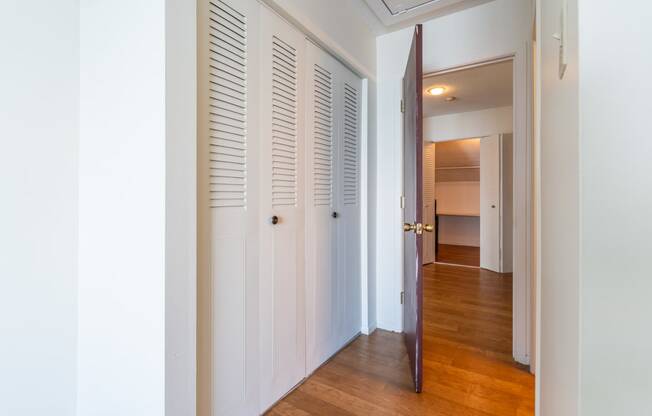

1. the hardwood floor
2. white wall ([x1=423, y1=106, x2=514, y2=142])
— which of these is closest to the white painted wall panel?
white wall ([x1=423, y1=106, x2=514, y2=142])

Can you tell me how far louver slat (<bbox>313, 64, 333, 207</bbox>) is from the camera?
1.78m

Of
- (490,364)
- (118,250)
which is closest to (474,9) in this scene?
(490,364)

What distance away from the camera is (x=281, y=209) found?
1.52m

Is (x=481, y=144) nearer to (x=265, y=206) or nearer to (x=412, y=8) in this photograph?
(x=412, y=8)

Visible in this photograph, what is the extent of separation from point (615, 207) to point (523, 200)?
71.4 inches

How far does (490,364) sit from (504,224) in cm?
301

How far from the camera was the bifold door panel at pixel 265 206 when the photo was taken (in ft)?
3.76

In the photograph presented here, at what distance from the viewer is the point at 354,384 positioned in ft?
5.49

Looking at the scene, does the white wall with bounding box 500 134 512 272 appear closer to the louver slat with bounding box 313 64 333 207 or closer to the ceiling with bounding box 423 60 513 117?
the ceiling with bounding box 423 60 513 117

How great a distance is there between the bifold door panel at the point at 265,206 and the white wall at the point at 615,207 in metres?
1.10

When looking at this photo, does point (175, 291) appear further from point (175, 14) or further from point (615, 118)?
point (615, 118)

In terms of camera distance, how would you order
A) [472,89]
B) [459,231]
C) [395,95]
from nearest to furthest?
1. [395,95]
2. [472,89]
3. [459,231]

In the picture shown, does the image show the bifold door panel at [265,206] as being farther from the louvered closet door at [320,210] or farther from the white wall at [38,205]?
the white wall at [38,205]

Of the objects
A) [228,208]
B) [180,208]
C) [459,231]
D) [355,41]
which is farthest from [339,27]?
[459,231]
